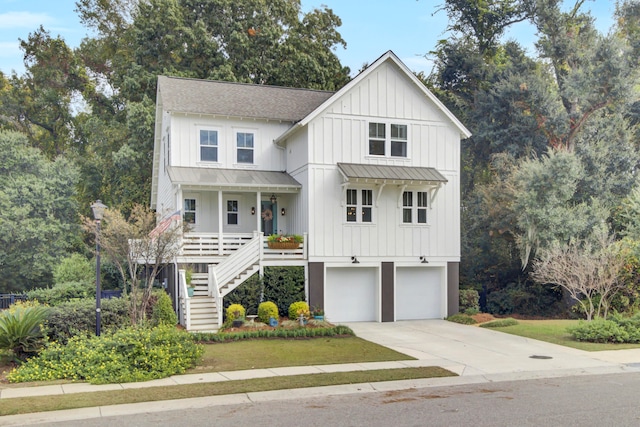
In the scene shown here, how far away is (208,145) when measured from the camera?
76.5 feet

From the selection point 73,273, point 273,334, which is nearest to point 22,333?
point 273,334

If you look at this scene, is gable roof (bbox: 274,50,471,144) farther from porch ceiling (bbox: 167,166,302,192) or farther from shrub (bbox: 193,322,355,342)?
shrub (bbox: 193,322,355,342)

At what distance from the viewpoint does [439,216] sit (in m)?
23.2

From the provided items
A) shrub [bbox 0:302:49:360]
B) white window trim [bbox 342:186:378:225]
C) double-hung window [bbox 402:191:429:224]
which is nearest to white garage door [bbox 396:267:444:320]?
double-hung window [bbox 402:191:429:224]

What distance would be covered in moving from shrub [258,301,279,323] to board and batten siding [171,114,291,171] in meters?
6.78

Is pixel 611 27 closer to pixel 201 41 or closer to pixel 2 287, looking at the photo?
pixel 201 41

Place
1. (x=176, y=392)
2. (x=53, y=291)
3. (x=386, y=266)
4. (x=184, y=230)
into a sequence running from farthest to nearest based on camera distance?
1. (x=53, y=291)
2. (x=386, y=266)
3. (x=184, y=230)
4. (x=176, y=392)

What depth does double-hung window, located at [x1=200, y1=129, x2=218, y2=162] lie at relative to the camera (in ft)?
76.3

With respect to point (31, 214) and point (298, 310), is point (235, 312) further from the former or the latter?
point (31, 214)

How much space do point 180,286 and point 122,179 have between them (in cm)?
1542

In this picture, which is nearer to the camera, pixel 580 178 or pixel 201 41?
pixel 580 178

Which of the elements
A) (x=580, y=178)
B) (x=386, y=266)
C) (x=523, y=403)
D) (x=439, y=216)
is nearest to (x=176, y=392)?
(x=523, y=403)

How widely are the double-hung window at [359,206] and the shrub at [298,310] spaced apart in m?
3.98

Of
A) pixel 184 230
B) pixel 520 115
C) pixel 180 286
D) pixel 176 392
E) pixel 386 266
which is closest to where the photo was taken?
pixel 176 392
